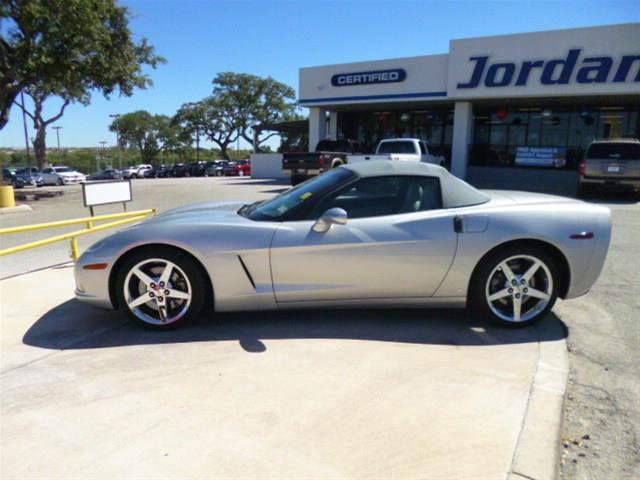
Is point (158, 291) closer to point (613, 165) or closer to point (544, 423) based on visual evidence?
point (544, 423)

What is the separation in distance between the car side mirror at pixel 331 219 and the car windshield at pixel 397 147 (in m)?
15.2

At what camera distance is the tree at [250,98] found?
5722 cm

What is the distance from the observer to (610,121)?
22.5 m

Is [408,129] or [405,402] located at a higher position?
[408,129]

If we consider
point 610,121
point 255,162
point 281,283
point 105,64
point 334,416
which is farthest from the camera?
point 255,162

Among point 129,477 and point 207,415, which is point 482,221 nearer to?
point 207,415

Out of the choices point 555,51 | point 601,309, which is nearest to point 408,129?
point 555,51

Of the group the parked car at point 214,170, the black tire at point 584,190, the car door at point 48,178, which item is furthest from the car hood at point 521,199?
the parked car at point 214,170

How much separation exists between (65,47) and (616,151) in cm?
1789

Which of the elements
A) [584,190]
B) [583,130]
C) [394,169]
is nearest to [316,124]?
[583,130]

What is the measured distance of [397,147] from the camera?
18.6 metres

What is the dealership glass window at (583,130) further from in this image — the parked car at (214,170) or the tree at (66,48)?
the parked car at (214,170)

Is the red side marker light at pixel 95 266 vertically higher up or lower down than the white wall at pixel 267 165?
lower down

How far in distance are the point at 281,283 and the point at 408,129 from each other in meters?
25.4
